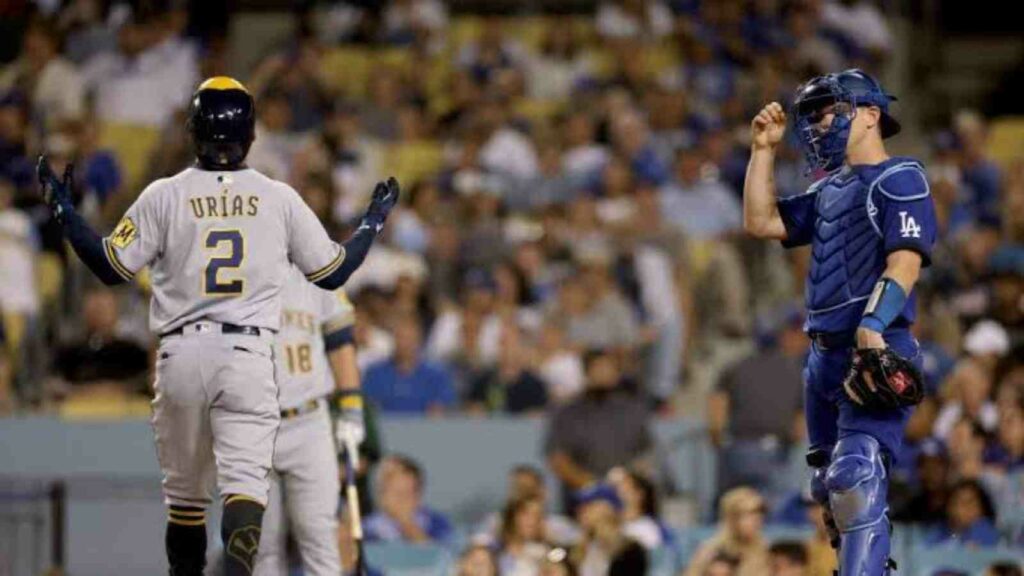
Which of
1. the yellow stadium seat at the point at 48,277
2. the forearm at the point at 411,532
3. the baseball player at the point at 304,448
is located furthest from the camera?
the yellow stadium seat at the point at 48,277

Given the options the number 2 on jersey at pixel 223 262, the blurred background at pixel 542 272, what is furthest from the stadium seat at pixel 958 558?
the number 2 on jersey at pixel 223 262

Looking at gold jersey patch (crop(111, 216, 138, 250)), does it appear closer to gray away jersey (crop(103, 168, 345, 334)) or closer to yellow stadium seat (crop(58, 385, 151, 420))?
gray away jersey (crop(103, 168, 345, 334))

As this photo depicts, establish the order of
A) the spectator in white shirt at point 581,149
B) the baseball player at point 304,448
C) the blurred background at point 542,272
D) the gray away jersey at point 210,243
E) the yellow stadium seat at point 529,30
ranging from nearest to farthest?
the gray away jersey at point 210,243 → the baseball player at point 304,448 → the blurred background at point 542,272 → the spectator in white shirt at point 581,149 → the yellow stadium seat at point 529,30

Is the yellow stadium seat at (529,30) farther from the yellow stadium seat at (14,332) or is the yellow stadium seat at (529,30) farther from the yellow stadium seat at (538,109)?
the yellow stadium seat at (14,332)

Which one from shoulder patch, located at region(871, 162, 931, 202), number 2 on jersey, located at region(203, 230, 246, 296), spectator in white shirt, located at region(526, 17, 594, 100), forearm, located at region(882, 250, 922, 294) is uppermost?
spectator in white shirt, located at region(526, 17, 594, 100)

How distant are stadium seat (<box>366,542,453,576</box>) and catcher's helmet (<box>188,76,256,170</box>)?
14.0 ft

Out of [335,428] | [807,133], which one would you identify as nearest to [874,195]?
[807,133]

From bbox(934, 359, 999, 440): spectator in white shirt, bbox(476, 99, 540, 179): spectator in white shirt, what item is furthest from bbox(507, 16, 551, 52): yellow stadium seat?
bbox(934, 359, 999, 440): spectator in white shirt

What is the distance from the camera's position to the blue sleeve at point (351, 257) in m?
8.30

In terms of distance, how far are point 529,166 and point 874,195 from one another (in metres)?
9.57

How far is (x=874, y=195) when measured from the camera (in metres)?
8.07

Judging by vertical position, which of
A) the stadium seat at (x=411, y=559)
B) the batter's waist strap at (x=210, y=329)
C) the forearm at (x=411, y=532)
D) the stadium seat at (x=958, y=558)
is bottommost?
the stadium seat at (x=958, y=558)

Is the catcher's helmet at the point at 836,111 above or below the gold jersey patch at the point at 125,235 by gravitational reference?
above

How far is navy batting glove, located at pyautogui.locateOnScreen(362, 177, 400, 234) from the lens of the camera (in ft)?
27.9
